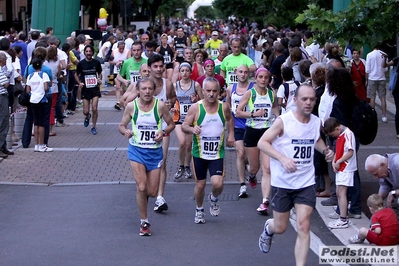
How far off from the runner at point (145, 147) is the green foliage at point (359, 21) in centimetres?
204

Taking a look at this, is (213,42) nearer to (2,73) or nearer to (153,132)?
(2,73)

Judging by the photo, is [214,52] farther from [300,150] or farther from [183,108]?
[300,150]

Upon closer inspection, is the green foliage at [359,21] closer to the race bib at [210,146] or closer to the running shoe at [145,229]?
the race bib at [210,146]

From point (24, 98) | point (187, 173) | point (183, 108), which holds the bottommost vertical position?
point (187, 173)

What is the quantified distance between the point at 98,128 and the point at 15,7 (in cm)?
3796

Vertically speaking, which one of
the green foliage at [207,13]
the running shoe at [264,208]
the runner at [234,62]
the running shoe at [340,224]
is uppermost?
the green foliage at [207,13]

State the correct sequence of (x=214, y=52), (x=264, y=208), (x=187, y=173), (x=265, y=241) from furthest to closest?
(x=214, y=52), (x=187, y=173), (x=264, y=208), (x=265, y=241)

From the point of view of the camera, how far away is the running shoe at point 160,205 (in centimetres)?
1013

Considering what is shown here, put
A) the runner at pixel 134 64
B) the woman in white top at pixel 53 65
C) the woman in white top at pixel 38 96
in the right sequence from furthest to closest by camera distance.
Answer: the woman in white top at pixel 53 65, the woman in white top at pixel 38 96, the runner at pixel 134 64

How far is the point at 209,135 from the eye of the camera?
930 cm

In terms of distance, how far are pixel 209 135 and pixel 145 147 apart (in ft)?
2.67

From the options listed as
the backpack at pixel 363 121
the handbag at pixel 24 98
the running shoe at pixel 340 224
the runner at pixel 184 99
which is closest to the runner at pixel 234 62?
the runner at pixel 184 99

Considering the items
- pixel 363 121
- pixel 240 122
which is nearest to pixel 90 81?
pixel 240 122

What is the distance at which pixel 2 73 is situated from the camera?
1347cm
